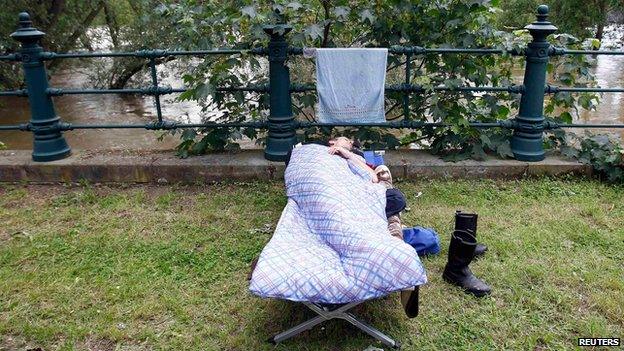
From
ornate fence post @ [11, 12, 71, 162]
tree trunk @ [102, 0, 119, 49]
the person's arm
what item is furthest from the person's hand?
tree trunk @ [102, 0, 119, 49]

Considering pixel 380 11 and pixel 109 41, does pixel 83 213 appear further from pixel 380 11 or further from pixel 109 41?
pixel 109 41

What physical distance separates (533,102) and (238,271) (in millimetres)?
2830

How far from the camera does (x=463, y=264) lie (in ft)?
10.0

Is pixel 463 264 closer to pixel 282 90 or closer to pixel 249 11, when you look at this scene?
pixel 282 90

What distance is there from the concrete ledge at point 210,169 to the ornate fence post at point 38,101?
12cm

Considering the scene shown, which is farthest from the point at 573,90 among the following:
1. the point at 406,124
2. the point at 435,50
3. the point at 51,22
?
the point at 51,22

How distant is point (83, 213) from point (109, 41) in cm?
1007

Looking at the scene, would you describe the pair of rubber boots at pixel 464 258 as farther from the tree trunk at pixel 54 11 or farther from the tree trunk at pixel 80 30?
the tree trunk at pixel 80 30

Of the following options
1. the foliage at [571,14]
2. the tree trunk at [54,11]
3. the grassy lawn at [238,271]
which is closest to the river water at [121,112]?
the foliage at [571,14]

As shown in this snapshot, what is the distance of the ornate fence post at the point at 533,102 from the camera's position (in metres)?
4.51

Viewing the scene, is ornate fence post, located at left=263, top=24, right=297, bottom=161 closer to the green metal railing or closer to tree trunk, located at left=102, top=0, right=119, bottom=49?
the green metal railing

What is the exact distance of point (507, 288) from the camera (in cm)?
306

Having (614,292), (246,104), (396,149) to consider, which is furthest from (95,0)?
(614,292)

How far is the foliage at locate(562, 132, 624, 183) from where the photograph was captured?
4.51m
